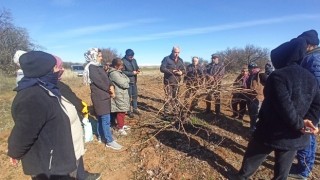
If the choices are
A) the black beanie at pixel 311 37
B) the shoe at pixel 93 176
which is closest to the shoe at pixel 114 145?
the shoe at pixel 93 176

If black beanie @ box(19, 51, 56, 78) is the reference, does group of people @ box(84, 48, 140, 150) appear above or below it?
below

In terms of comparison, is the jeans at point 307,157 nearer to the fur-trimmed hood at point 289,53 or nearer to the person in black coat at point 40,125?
the fur-trimmed hood at point 289,53

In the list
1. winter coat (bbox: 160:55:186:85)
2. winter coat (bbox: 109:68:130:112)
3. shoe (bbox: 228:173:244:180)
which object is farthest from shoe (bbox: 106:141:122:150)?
winter coat (bbox: 160:55:186:85)

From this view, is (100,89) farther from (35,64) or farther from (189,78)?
(35,64)

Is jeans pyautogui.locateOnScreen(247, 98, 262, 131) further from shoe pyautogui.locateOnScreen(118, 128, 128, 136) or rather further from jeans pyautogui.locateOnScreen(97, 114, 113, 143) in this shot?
jeans pyautogui.locateOnScreen(97, 114, 113, 143)

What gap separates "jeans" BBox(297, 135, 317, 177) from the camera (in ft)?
12.3

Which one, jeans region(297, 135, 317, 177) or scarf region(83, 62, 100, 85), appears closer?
jeans region(297, 135, 317, 177)

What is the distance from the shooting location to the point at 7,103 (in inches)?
444

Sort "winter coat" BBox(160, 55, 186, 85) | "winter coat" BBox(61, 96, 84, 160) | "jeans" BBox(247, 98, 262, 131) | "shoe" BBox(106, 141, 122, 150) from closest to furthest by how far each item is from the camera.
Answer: "winter coat" BBox(61, 96, 84, 160)
"shoe" BBox(106, 141, 122, 150)
"jeans" BBox(247, 98, 262, 131)
"winter coat" BBox(160, 55, 186, 85)


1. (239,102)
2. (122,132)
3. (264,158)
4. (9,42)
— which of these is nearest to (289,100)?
(264,158)

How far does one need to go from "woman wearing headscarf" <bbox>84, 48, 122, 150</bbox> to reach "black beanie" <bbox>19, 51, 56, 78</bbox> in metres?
2.36

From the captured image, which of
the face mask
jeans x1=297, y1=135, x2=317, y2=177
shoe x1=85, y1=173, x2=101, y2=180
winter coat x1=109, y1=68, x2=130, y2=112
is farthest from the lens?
winter coat x1=109, y1=68, x2=130, y2=112

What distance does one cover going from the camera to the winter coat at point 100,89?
4773 millimetres

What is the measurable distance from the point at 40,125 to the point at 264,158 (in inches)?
100
